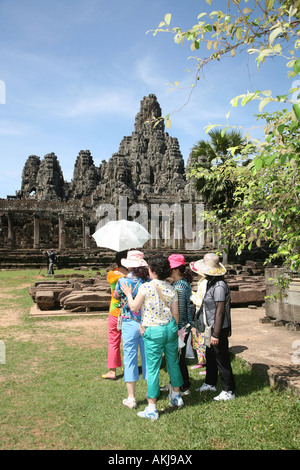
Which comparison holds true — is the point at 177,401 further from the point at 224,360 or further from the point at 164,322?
the point at 164,322

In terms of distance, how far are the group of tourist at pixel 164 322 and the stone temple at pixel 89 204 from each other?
25.0 m

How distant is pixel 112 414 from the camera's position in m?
4.27

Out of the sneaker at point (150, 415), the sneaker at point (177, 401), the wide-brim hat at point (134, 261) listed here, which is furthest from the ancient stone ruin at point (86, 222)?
the sneaker at point (150, 415)

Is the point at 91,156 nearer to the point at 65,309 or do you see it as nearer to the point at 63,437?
the point at 65,309

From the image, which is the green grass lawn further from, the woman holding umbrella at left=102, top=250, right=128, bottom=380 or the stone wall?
the stone wall

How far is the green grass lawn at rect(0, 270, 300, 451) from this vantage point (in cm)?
364

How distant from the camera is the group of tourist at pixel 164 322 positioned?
4.13 meters

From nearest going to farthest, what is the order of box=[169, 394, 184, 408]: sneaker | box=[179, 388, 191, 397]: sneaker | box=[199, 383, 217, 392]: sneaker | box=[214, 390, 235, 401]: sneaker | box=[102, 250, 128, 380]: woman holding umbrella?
1. box=[169, 394, 184, 408]: sneaker
2. box=[214, 390, 235, 401]: sneaker
3. box=[179, 388, 191, 397]: sneaker
4. box=[199, 383, 217, 392]: sneaker
5. box=[102, 250, 128, 380]: woman holding umbrella

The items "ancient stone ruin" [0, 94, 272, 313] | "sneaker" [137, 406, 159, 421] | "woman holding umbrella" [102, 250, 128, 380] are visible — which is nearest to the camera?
"sneaker" [137, 406, 159, 421]

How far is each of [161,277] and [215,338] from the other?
1.02 metres

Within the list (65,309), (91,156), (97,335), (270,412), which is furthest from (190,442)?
(91,156)

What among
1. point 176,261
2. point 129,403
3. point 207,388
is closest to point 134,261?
point 176,261

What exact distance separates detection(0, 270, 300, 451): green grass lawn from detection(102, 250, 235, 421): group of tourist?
24 cm

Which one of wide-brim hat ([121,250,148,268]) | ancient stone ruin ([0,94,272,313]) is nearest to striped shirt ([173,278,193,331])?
wide-brim hat ([121,250,148,268])
